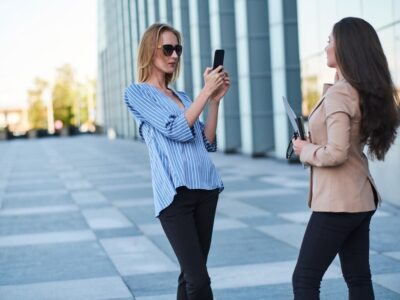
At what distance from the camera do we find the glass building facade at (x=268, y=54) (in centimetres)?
1253

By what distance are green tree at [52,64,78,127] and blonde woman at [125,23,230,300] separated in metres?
115

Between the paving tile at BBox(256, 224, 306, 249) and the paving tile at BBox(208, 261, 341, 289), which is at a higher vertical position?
the paving tile at BBox(256, 224, 306, 249)

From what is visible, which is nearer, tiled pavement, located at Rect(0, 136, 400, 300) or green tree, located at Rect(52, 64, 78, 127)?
tiled pavement, located at Rect(0, 136, 400, 300)

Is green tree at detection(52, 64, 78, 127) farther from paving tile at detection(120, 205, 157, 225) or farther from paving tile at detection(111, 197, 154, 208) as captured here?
paving tile at detection(120, 205, 157, 225)

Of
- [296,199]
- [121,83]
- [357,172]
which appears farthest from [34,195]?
[121,83]

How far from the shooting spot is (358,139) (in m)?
3.96

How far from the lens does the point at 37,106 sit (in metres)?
139

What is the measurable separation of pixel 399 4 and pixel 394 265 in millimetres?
5569

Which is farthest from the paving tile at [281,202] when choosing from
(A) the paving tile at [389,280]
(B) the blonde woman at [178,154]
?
(B) the blonde woman at [178,154]

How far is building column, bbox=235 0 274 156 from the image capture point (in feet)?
82.7

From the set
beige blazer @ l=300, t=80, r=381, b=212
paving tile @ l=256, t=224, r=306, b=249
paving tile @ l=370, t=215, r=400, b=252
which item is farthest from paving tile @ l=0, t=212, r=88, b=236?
beige blazer @ l=300, t=80, r=381, b=212

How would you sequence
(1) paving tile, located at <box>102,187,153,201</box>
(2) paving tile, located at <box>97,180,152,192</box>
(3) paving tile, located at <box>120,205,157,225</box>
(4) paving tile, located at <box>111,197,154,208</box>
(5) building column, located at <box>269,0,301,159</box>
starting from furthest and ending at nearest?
1. (5) building column, located at <box>269,0,301,159</box>
2. (2) paving tile, located at <box>97,180,152,192</box>
3. (1) paving tile, located at <box>102,187,153,201</box>
4. (4) paving tile, located at <box>111,197,154,208</box>
5. (3) paving tile, located at <box>120,205,157,225</box>

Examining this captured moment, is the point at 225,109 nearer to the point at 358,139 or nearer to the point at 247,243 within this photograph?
the point at 247,243

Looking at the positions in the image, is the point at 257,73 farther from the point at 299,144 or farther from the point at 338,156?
the point at 338,156
